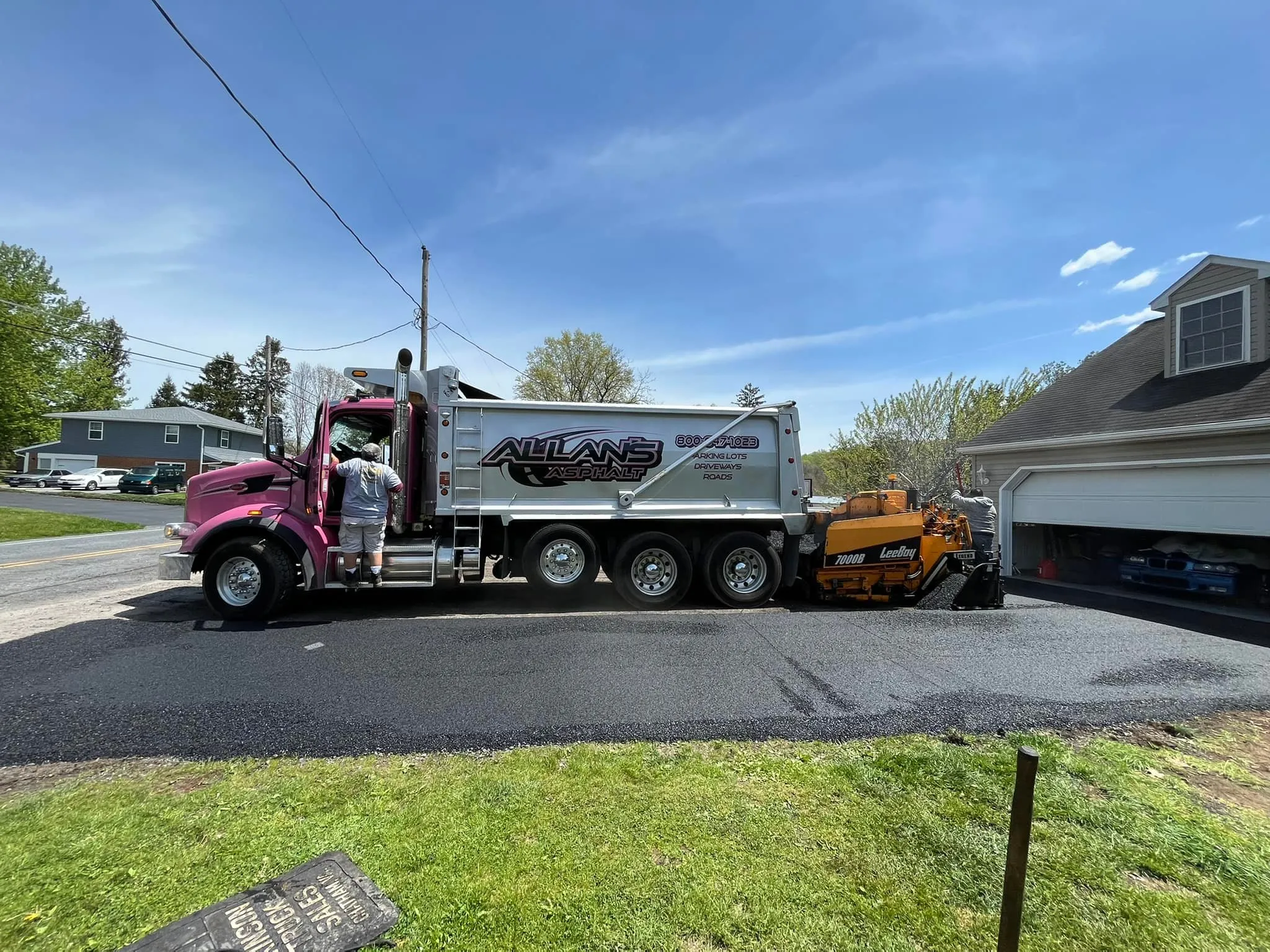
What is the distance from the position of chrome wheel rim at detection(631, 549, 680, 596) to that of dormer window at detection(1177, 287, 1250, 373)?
34.9 feet

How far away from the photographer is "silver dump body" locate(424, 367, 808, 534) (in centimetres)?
716

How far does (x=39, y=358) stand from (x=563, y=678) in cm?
4823

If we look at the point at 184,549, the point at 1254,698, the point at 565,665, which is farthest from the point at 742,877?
the point at 184,549

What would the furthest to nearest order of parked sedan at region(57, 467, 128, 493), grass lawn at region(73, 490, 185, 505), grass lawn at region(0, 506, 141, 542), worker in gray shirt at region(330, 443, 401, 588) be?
parked sedan at region(57, 467, 128, 493), grass lawn at region(73, 490, 185, 505), grass lawn at region(0, 506, 141, 542), worker in gray shirt at region(330, 443, 401, 588)

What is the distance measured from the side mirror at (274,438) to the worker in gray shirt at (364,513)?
0.64 meters

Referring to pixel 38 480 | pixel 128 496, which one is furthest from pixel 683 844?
pixel 38 480

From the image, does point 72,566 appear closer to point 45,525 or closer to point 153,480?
point 45,525

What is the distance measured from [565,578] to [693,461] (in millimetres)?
2182

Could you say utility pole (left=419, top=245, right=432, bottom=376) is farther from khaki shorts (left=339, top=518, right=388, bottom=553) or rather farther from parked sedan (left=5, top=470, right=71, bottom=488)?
parked sedan (left=5, top=470, right=71, bottom=488)

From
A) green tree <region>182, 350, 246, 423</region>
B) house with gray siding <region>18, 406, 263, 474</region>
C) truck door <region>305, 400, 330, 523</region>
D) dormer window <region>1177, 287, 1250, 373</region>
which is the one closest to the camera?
truck door <region>305, 400, 330, 523</region>

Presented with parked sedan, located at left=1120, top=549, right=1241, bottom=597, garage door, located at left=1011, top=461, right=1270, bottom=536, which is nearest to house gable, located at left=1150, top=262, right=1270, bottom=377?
garage door, located at left=1011, top=461, right=1270, bottom=536

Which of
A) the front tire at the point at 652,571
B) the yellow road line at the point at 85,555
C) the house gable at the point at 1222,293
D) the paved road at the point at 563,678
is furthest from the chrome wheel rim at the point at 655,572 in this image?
the yellow road line at the point at 85,555

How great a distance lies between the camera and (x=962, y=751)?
11.4ft

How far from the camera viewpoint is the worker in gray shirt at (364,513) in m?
6.53
